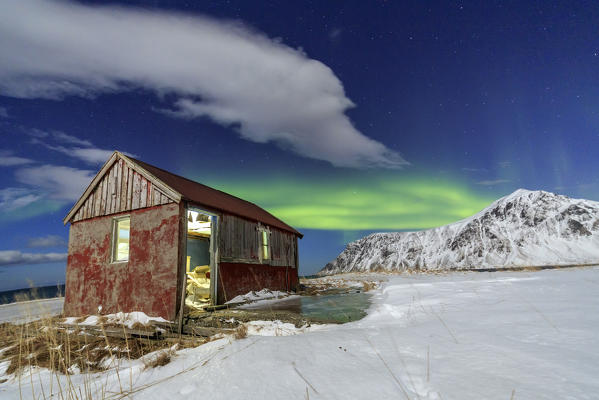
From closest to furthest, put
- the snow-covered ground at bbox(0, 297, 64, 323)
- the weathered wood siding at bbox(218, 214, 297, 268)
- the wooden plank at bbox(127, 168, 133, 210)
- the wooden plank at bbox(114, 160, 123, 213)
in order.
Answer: the snow-covered ground at bbox(0, 297, 64, 323) < the wooden plank at bbox(127, 168, 133, 210) < the wooden plank at bbox(114, 160, 123, 213) < the weathered wood siding at bbox(218, 214, 297, 268)

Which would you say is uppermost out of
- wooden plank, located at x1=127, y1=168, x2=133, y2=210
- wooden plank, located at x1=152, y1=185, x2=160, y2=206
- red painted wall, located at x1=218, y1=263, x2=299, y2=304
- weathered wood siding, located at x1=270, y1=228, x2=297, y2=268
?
wooden plank, located at x1=127, y1=168, x2=133, y2=210

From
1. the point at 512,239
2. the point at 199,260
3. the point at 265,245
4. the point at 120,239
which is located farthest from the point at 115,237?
the point at 512,239

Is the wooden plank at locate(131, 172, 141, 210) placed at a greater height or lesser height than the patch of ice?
greater

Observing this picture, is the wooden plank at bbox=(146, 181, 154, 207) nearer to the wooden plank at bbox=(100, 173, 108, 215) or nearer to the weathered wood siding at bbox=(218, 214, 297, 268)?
the weathered wood siding at bbox=(218, 214, 297, 268)

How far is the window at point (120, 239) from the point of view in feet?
35.7

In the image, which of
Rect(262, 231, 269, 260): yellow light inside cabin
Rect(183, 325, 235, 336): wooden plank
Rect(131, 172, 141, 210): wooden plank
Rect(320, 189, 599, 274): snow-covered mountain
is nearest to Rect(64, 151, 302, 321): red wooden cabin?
Rect(131, 172, 141, 210): wooden plank

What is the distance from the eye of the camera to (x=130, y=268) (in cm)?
1012

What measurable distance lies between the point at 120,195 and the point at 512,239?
321 feet

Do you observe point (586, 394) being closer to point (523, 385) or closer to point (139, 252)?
point (523, 385)

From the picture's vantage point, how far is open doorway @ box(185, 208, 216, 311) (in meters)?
10.8

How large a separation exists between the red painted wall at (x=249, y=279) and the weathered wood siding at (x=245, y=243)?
0.83ft

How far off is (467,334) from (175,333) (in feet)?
19.8

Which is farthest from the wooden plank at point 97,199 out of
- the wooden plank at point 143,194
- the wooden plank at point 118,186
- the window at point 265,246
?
the window at point 265,246

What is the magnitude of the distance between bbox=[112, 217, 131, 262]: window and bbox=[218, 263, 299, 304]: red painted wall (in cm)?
337
